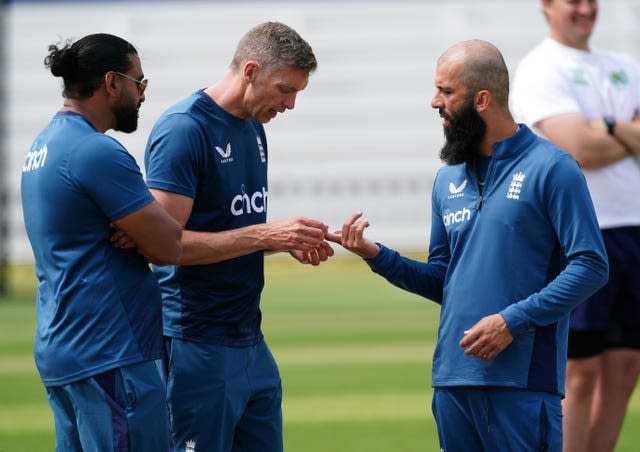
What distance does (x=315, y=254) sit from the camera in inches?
211

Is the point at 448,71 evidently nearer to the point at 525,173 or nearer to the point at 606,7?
the point at 525,173

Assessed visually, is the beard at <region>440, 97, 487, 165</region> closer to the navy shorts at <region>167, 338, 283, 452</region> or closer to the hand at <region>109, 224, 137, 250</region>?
the navy shorts at <region>167, 338, 283, 452</region>

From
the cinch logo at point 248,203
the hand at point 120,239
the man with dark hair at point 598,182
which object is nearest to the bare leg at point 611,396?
the man with dark hair at point 598,182

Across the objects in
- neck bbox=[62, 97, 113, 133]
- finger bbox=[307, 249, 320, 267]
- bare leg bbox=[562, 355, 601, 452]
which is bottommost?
bare leg bbox=[562, 355, 601, 452]

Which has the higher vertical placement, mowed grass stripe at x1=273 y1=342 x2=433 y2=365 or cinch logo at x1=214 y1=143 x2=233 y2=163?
cinch logo at x1=214 y1=143 x2=233 y2=163

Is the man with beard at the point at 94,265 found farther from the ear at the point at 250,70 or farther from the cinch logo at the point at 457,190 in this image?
the cinch logo at the point at 457,190

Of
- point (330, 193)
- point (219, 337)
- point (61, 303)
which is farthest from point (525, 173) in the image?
point (330, 193)

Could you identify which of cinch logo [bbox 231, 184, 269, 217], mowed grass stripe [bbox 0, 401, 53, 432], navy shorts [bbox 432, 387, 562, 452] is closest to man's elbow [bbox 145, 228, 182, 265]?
cinch logo [bbox 231, 184, 269, 217]

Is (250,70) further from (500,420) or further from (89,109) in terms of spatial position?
(500,420)

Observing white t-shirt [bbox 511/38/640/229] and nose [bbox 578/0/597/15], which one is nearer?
white t-shirt [bbox 511/38/640/229]

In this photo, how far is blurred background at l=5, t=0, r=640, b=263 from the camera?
46.3 metres

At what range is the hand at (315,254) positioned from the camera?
5.34 metres

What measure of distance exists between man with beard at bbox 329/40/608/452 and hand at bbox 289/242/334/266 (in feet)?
1.81

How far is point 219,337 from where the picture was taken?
535cm
